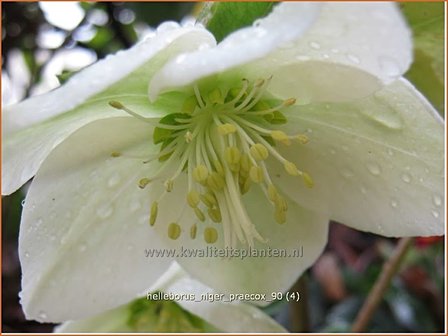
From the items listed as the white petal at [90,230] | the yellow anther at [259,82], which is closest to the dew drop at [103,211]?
the white petal at [90,230]

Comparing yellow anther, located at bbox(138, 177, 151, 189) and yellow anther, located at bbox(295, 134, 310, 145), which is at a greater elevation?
yellow anther, located at bbox(295, 134, 310, 145)

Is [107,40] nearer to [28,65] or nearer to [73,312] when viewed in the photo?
[28,65]

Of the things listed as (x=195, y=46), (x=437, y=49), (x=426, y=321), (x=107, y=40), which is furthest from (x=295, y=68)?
(x=426, y=321)

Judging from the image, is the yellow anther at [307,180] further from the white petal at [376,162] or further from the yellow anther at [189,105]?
the yellow anther at [189,105]

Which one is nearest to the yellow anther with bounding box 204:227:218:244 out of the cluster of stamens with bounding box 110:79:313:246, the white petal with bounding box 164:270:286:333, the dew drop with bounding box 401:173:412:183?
Answer: the cluster of stamens with bounding box 110:79:313:246

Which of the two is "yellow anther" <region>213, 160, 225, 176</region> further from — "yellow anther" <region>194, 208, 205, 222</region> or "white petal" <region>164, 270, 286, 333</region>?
"white petal" <region>164, 270, 286, 333</region>

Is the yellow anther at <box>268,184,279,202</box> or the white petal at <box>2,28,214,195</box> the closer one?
the white petal at <box>2,28,214,195</box>

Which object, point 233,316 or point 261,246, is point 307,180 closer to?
point 261,246

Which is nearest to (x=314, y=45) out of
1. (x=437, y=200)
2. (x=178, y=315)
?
(x=437, y=200)
